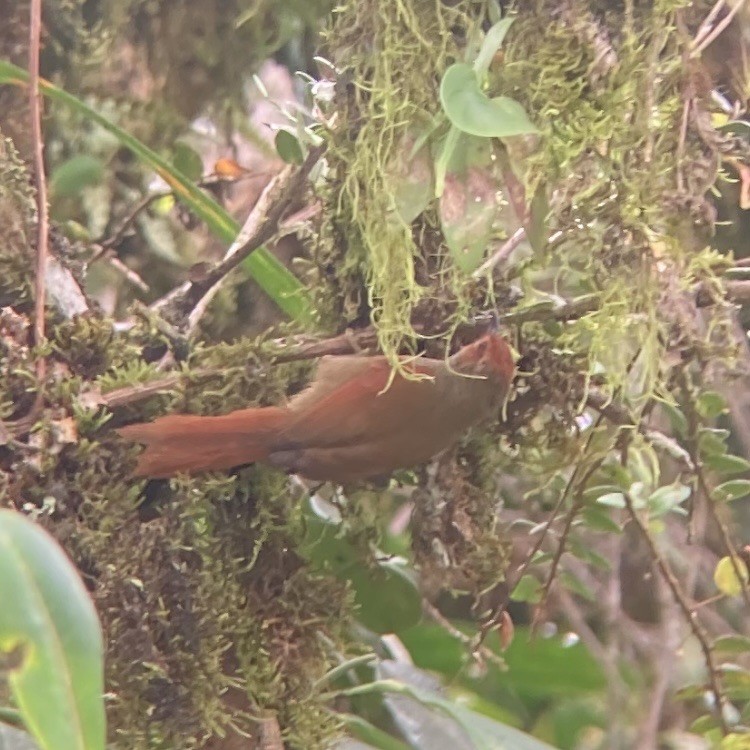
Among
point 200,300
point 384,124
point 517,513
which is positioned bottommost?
point 517,513

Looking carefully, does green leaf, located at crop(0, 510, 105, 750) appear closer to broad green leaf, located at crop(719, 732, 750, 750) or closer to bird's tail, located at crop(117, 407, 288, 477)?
bird's tail, located at crop(117, 407, 288, 477)

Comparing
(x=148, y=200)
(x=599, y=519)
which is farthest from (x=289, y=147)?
(x=599, y=519)

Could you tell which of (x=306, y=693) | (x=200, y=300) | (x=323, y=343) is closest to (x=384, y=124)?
(x=323, y=343)

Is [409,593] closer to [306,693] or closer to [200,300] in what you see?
[306,693]

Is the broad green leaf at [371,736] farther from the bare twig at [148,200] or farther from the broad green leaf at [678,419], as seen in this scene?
the bare twig at [148,200]

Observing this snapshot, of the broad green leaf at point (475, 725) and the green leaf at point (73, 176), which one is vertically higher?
the green leaf at point (73, 176)

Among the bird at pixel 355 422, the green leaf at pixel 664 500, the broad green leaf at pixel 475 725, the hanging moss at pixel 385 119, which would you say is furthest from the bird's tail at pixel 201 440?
the green leaf at pixel 664 500

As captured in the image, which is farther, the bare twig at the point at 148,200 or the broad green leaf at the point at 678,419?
the bare twig at the point at 148,200
